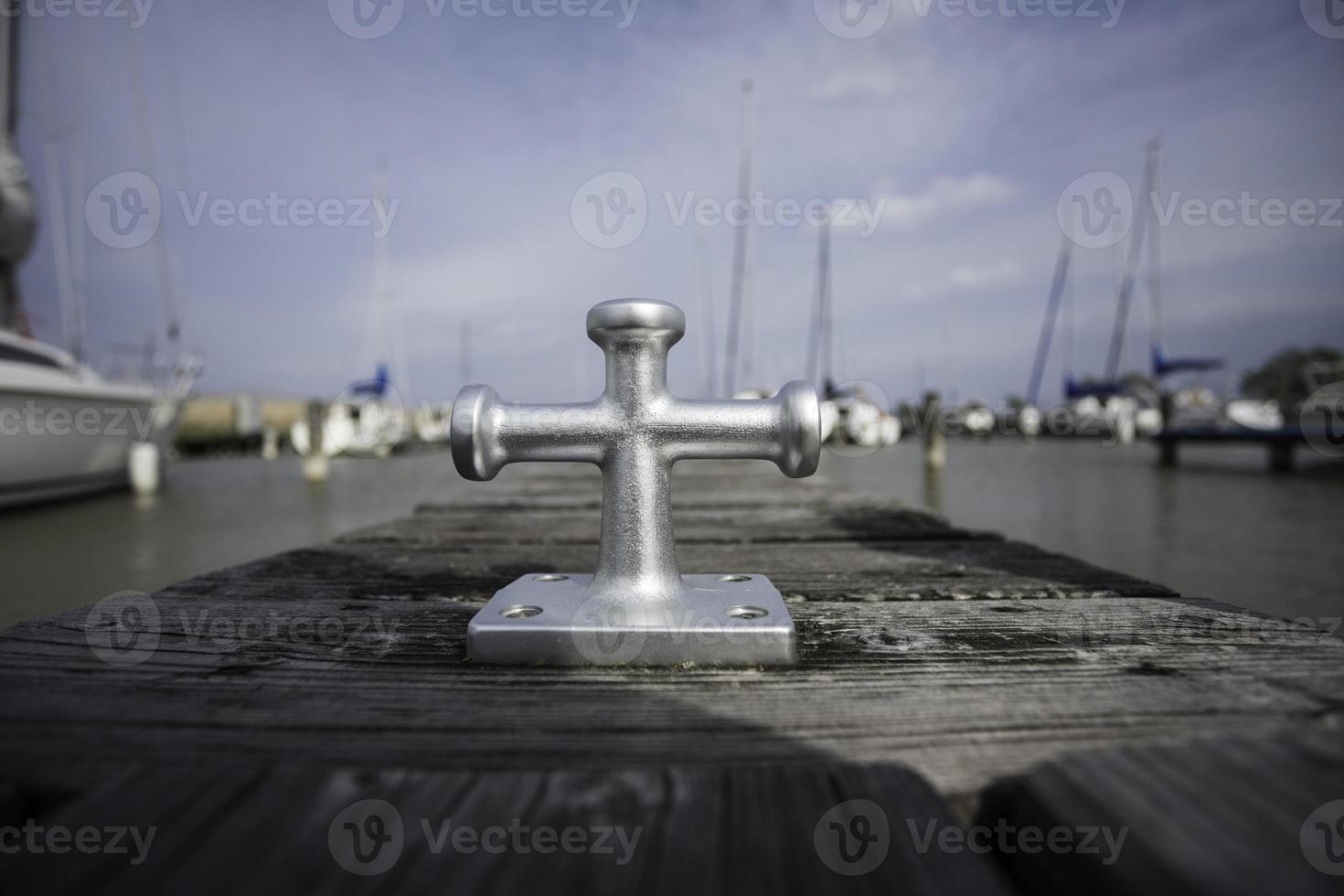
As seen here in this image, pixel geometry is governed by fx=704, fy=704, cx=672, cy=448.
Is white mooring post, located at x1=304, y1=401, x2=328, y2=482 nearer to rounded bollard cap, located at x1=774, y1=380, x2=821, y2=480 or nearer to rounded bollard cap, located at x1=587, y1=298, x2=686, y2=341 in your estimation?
rounded bollard cap, located at x1=587, y1=298, x2=686, y2=341

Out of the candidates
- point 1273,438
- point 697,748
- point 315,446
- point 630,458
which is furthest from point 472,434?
point 1273,438

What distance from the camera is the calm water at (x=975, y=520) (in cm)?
545

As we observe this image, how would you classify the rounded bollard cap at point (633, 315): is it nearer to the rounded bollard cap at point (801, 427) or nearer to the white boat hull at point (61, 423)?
the rounded bollard cap at point (801, 427)

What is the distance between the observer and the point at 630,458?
3.22ft

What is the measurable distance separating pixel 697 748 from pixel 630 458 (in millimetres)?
435

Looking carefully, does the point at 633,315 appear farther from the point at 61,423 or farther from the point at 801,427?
the point at 61,423

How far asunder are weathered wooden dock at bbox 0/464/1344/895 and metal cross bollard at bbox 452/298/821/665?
0.15ft

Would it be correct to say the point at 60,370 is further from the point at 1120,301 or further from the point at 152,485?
the point at 1120,301

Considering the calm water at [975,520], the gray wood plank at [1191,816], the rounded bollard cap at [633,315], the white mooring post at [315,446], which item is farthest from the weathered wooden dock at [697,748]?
the white mooring post at [315,446]

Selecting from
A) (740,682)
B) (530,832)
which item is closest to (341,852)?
(530,832)

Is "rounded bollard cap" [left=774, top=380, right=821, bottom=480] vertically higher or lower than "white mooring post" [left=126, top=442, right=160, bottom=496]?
higher

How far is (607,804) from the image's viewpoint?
1.82ft

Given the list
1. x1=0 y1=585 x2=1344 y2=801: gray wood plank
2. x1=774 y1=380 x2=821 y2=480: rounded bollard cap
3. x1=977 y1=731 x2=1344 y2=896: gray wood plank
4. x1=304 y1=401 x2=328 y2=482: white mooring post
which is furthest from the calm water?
x1=977 y1=731 x2=1344 y2=896: gray wood plank

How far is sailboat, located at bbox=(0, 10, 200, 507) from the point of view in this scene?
730cm
